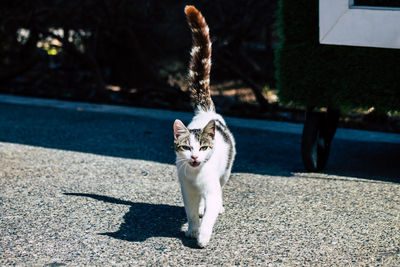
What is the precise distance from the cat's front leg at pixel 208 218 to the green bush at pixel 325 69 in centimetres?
186

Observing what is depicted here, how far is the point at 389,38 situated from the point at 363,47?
0.81 feet

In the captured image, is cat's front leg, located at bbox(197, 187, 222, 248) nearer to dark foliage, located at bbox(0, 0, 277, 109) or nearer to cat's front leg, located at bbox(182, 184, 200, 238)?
cat's front leg, located at bbox(182, 184, 200, 238)

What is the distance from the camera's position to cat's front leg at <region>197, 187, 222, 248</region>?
3082mm

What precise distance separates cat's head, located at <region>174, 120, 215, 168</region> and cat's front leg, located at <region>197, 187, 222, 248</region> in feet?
0.74

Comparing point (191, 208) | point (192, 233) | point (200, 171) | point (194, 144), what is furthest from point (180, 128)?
point (192, 233)

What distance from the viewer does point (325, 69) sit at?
4.67 metres

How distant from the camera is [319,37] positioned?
4.57 meters

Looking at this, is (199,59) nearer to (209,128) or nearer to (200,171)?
(209,128)

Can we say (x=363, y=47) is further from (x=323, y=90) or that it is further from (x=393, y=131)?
(x=393, y=131)

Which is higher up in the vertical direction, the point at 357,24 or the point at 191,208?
the point at 357,24

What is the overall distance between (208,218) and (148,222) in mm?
579

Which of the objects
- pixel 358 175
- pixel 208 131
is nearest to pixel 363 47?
pixel 358 175

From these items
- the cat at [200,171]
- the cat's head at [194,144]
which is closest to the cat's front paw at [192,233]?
the cat at [200,171]

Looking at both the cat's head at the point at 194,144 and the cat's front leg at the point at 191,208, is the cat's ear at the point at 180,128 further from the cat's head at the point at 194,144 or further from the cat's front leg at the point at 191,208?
the cat's front leg at the point at 191,208
